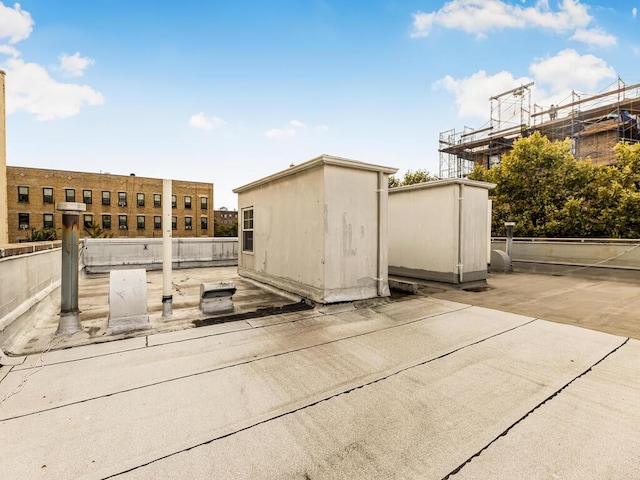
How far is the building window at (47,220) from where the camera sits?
1360 inches

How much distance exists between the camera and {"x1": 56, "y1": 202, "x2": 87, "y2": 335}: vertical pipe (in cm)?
454

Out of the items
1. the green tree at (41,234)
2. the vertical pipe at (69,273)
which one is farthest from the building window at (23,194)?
the vertical pipe at (69,273)

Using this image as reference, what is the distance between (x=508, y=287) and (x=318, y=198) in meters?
7.09

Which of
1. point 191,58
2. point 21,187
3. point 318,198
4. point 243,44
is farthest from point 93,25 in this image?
point 21,187

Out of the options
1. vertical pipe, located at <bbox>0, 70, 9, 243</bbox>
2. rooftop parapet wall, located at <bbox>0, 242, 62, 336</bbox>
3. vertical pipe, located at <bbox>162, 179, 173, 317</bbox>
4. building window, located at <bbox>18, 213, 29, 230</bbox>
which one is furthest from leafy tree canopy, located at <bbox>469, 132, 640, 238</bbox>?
building window, located at <bbox>18, 213, 29, 230</bbox>

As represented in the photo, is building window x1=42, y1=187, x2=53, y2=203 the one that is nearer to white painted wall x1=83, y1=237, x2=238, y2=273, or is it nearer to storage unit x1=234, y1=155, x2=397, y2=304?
white painted wall x1=83, y1=237, x2=238, y2=273

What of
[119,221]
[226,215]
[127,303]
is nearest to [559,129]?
[127,303]

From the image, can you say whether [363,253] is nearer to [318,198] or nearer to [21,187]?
[318,198]

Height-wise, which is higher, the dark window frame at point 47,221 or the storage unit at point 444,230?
the dark window frame at point 47,221

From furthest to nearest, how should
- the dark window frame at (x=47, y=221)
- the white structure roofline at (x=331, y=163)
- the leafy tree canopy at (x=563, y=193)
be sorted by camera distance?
the dark window frame at (x=47, y=221) < the leafy tree canopy at (x=563, y=193) < the white structure roofline at (x=331, y=163)

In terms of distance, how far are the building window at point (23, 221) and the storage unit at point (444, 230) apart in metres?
42.2

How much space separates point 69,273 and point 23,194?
41846 mm

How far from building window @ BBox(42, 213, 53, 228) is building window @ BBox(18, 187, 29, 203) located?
2.30 metres

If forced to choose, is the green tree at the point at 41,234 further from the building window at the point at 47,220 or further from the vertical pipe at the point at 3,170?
the vertical pipe at the point at 3,170
